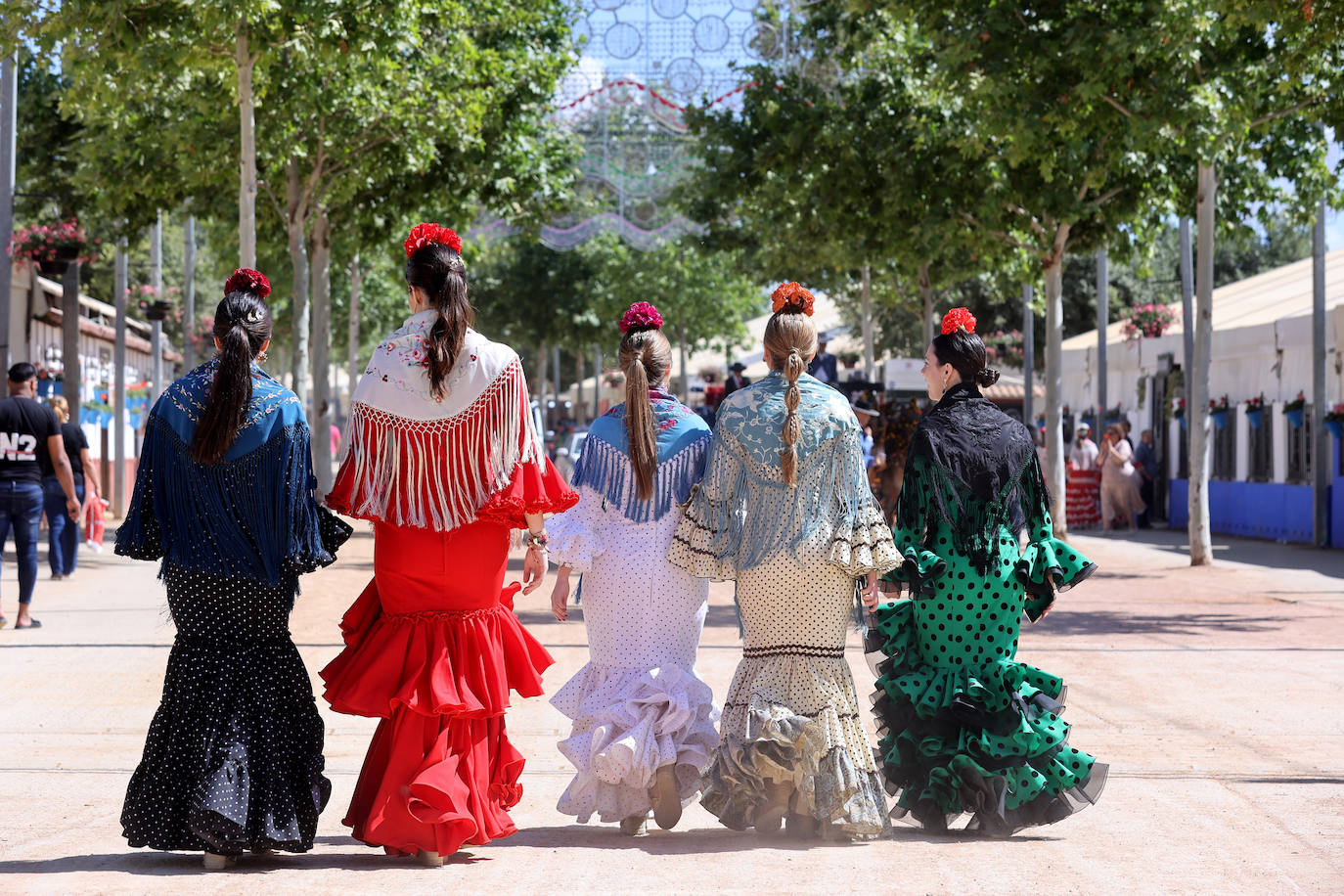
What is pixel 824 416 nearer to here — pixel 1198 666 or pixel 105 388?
pixel 1198 666

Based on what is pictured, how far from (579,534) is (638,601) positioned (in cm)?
33

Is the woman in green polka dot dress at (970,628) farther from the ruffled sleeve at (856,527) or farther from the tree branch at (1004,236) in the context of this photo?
the tree branch at (1004,236)

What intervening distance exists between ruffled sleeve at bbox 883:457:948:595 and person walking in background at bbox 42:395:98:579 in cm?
833

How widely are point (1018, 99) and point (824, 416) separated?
32.8 feet

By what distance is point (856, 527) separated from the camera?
220 inches

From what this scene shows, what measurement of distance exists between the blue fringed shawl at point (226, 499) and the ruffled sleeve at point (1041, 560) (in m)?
2.59

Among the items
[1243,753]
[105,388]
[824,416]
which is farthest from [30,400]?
[105,388]

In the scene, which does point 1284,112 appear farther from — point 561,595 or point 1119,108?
point 561,595

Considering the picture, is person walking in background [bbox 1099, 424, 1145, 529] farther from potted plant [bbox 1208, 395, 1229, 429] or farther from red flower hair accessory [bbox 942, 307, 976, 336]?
red flower hair accessory [bbox 942, 307, 976, 336]

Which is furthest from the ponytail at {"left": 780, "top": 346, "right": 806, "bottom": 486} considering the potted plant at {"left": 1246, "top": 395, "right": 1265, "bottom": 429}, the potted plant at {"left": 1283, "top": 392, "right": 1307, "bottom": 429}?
the potted plant at {"left": 1246, "top": 395, "right": 1265, "bottom": 429}

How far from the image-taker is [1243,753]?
704cm

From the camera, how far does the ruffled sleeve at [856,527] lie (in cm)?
553

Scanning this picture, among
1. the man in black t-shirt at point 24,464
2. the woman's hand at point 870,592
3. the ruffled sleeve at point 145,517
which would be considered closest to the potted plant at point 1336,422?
the man in black t-shirt at point 24,464

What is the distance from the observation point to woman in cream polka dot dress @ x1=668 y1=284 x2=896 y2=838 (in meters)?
5.36
